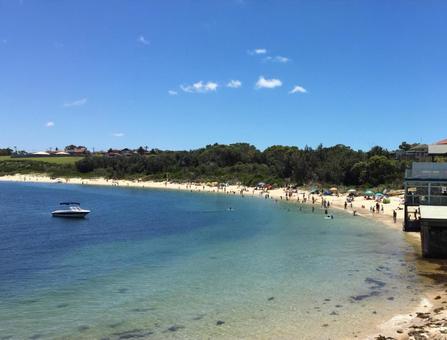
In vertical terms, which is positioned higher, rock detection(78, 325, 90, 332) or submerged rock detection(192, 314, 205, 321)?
submerged rock detection(192, 314, 205, 321)

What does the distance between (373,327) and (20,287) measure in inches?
833

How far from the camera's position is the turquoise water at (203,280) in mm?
22500

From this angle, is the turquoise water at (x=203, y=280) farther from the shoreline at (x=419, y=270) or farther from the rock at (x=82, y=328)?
the shoreline at (x=419, y=270)

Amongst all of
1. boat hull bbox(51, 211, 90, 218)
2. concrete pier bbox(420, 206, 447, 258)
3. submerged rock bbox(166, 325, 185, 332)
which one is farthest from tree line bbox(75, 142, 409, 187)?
submerged rock bbox(166, 325, 185, 332)

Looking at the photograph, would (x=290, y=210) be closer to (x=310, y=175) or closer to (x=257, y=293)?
(x=310, y=175)

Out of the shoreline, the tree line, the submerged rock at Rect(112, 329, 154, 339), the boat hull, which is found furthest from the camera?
the tree line

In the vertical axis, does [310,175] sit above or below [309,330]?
above

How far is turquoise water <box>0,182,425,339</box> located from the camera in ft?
73.8

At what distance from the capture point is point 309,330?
71.3ft

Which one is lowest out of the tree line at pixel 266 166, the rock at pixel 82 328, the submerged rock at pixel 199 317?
the rock at pixel 82 328

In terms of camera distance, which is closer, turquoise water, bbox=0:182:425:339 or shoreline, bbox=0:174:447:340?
shoreline, bbox=0:174:447:340

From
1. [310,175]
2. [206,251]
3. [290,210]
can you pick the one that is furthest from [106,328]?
[310,175]

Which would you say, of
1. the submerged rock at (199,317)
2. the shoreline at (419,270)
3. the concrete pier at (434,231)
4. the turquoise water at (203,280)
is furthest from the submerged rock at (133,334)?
the concrete pier at (434,231)

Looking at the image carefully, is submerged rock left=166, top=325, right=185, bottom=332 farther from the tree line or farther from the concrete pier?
the tree line
